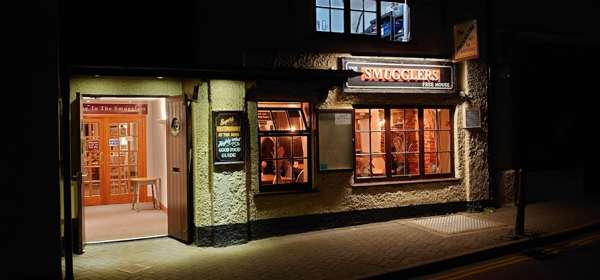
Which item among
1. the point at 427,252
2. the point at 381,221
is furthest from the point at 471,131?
the point at 427,252

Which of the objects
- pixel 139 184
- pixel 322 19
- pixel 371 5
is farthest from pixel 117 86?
pixel 371 5

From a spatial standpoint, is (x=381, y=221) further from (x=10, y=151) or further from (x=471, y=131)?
(x=10, y=151)

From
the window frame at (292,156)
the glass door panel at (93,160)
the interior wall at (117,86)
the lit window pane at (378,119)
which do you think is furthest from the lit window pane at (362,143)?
the glass door panel at (93,160)

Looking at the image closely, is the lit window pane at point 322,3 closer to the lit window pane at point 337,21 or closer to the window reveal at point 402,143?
the lit window pane at point 337,21

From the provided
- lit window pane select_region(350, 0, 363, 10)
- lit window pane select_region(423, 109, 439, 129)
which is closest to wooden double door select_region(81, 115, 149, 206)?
lit window pane select_region(350, 0, 363, 10)

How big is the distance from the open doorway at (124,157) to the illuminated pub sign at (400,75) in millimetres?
4909

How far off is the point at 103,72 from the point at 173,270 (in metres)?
3.10

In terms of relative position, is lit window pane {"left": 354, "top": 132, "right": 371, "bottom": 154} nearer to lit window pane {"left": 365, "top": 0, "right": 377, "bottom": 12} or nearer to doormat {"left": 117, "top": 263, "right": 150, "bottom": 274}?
lit window pane {"left": 365, "top": 0, "right": 377, "bottom": 12}

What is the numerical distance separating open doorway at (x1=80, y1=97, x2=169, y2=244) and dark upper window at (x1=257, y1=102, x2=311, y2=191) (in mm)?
3764

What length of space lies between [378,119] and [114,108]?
691 cm

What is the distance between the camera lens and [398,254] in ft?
26.5

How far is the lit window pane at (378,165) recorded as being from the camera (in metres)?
10.7

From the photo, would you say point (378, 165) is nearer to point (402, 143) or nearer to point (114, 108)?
point (402, 143)

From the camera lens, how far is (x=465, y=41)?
34.9 ft
